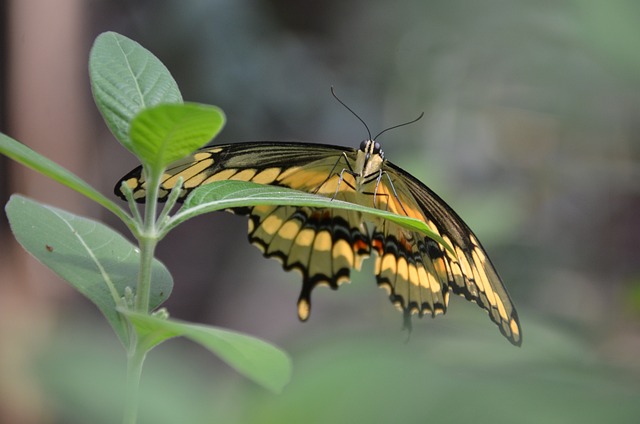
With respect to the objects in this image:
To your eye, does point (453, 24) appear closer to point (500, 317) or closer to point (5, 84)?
point (5, 84)

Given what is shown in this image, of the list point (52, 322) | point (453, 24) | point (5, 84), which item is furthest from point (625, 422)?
point (453, 24)

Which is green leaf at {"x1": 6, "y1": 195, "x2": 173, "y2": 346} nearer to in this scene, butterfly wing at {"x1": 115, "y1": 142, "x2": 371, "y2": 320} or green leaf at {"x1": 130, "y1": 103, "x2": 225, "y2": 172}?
green leaf at {"x1": 130, "y1": 103, "x2": 225, "y2": 172}

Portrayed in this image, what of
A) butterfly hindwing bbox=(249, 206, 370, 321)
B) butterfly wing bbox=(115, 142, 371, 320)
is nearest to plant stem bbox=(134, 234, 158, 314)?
butterfly wing bbox=(115, 142, 371, 320)

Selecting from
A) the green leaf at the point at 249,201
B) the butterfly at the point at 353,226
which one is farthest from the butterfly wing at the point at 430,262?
the green leaf at the point at 249,201

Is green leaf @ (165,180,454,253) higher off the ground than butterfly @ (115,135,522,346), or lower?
lower

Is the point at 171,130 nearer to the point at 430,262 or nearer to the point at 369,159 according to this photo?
the point at 369,159

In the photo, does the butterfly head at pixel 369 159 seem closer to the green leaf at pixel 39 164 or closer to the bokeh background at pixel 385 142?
the bokeh background at pixel 385 142

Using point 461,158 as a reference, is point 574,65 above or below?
above
